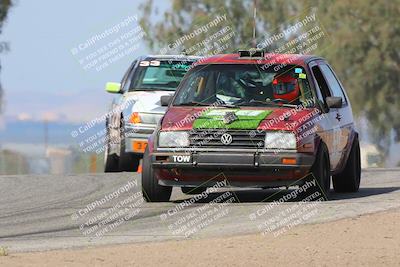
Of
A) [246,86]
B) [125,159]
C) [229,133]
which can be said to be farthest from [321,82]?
[125,159]

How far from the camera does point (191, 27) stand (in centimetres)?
5628

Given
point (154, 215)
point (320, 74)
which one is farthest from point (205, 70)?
point (154, 215)

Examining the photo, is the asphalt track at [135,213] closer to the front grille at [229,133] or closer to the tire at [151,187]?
the tire at [151,187]

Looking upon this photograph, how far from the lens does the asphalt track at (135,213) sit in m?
11.1

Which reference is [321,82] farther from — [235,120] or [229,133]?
[229,133]

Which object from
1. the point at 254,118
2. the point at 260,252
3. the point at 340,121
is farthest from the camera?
the point at 340,121

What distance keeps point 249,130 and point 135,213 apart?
1462 mm

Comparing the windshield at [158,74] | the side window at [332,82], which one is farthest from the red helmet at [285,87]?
the windshield at [158,74]

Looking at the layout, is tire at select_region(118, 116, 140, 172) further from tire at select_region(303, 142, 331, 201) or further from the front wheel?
Result: tire at select_region(303, 142, 331, 201)

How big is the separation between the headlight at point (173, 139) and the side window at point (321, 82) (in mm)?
2116

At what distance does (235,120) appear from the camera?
13055 millimetres

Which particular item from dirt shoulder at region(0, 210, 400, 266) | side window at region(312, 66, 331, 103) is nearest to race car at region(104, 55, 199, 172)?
side window at region(312, 66, 331, 103)

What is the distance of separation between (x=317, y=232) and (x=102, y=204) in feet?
12.2

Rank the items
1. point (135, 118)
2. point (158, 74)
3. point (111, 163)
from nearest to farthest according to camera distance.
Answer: point (135, 118) < point (158, 74) < point (111, 163)
